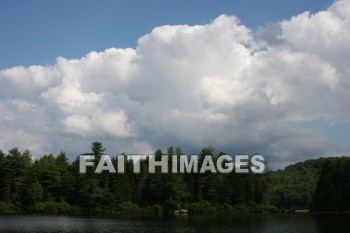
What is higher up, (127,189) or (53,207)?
(127,189)

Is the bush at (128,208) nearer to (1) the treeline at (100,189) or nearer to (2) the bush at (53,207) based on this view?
(1) the treeline at (100,189)

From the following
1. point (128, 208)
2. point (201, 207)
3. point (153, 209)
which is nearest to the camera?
point (128, 208)

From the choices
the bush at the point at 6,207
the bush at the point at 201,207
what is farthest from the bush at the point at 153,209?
the bush at the point at 6,207

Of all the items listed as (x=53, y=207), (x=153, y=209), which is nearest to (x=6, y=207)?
(x=53, y=207)

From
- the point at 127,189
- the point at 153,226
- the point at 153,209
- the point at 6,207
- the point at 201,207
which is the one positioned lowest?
the point at 153,209

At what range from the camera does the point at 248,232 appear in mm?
58844

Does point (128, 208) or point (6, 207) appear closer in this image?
point (6, 207)

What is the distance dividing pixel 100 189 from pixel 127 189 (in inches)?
356

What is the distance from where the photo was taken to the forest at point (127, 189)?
11931 centimetres

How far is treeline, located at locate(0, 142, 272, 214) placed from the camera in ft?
390

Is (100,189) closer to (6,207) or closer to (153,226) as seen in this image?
(6,207)

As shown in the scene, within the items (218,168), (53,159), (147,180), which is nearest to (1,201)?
(53,159)

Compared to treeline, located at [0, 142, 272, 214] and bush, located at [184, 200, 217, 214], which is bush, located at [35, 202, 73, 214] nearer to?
treeline, located at [0, 142, 272, 214]

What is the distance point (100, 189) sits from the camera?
11938 cm
